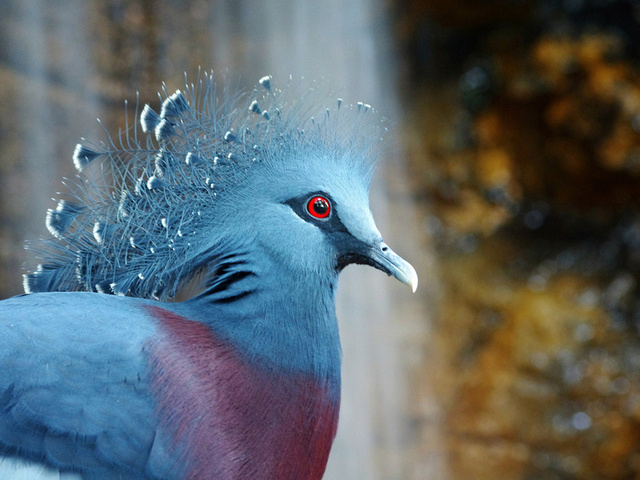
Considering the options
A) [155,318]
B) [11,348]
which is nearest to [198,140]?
[155,318]

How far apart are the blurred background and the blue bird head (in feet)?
8.33

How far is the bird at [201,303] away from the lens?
1.07 meters

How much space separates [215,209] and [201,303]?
0.18 m

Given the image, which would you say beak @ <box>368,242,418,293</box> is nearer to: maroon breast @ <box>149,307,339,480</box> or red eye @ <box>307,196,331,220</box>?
red eye @ <box>307,196,331,220</box>

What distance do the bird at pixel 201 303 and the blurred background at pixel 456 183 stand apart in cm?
259

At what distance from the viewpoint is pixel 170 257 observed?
1259 mm

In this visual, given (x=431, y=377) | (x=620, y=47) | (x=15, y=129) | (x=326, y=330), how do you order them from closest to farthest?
1. (x=326, y=330)
2. (x=15, y=129)
3. (x=620, y=47)
4. (x=431, y=377)

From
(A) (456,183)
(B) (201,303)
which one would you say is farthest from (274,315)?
(A) (456,183)

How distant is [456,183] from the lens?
14.6 ft

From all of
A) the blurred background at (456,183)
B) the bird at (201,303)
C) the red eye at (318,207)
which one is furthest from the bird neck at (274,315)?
the blurred background at (456,183)

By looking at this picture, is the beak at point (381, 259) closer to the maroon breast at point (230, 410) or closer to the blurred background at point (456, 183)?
the maroon breast at point (230, 410)

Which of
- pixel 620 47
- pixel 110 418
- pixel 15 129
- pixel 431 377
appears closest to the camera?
pixel 110 418

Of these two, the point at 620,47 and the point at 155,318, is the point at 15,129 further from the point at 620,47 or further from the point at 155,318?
the point at 620,47

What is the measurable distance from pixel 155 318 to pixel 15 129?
2852 mm
